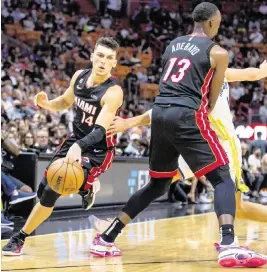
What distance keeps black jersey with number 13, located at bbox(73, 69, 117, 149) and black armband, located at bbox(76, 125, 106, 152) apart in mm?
397

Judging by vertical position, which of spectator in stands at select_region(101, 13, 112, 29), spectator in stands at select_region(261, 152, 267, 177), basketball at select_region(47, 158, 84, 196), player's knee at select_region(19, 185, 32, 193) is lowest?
spectator in stands at select_region(261, 152, 267, 177)

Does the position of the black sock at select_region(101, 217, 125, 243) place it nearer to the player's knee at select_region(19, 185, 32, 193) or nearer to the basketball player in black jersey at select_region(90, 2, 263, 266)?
the basketball player in black jersey at select_region(90, 2, 263, 266)

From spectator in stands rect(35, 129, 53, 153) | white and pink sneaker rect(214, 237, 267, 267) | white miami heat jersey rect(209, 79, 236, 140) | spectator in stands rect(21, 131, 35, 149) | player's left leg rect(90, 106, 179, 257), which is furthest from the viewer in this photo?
spectator in stands rect(35, 129, 53, 153)

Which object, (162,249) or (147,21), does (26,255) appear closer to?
(162,249)

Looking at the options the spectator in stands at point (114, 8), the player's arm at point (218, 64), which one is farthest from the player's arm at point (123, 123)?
the spectator in stands at point (114, 8)

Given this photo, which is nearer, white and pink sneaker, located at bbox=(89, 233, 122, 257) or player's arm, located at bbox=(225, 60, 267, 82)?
white and pink sneaker, located at bbox=(89, 233, 122, 257)

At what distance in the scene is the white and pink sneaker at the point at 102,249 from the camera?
538cm

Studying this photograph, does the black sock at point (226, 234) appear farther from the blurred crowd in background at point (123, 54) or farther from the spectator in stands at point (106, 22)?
the spectator in stands at point (106, 22)

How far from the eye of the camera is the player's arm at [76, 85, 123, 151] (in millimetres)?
5062

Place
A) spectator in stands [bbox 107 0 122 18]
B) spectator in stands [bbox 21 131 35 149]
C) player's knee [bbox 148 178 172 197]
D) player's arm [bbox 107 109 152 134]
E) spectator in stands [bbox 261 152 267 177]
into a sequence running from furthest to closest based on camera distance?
spectator in stands [bbox 107 0 122 18], spectator in stands [bbox 261 152 267 177], spectator in stands [bbox 21 131 35 149], player's knee [bbox 148 178 172 197], player's arm [bbox 107 109 152 134]

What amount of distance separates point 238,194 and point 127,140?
8988 millimetres

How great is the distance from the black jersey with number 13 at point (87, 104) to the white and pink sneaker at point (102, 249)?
2.67ft

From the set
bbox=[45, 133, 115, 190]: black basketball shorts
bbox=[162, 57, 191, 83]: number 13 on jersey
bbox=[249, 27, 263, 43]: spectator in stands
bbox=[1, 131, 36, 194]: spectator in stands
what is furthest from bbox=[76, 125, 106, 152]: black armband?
bbox=[249, 27, 263, 43]: spectator in stands

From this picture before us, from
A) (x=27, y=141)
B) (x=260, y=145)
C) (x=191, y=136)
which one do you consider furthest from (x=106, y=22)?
(x=191, y=136)
